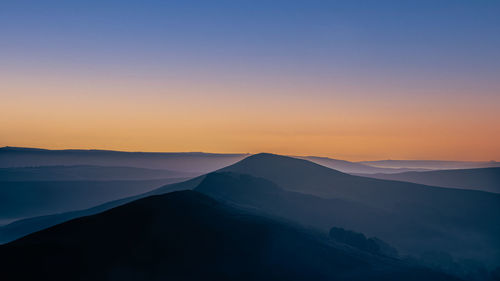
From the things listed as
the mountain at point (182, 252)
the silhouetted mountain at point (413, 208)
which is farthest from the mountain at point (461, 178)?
the mountain at point (182, 252)

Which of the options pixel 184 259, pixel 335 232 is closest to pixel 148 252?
pixel 184 259

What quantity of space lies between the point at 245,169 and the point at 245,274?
83.6 m

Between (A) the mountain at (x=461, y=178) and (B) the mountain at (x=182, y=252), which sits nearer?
(B) the mountain at (x=182, y=252)

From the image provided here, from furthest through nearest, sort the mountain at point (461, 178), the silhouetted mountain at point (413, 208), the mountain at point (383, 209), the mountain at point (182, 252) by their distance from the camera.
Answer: the mountain at point (461, 178), the silhouetted mountain at point (413, 208), the mountain at point (383, 209), the mountain at point (182, 252)

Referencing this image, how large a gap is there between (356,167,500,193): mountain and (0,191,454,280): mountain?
9291 cm

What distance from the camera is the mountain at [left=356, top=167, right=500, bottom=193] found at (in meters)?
124

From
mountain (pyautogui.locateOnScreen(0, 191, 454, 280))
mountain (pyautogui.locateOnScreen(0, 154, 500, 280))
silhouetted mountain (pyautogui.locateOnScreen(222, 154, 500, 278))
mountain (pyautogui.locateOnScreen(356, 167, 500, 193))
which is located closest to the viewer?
mountain (pyautogui.locateOnScreen(0, 191, 454, 280))

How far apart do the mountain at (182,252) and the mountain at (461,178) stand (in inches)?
3658

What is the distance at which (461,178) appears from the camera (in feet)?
449

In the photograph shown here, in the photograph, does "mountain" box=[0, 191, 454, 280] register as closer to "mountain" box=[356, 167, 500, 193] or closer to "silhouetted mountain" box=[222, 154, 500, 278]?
"silhouetted mountain" box=[222, 154, 500, 278]

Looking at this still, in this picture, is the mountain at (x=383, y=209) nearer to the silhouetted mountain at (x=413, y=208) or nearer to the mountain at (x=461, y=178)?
the silhouetted mountain at (x=413, y=208)

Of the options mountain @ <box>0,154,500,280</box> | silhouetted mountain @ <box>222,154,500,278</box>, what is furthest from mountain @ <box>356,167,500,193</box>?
mountain @ <box>0,154,500,280</box>

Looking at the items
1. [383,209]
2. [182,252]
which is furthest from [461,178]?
[182,252]

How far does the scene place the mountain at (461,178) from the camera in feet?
408
